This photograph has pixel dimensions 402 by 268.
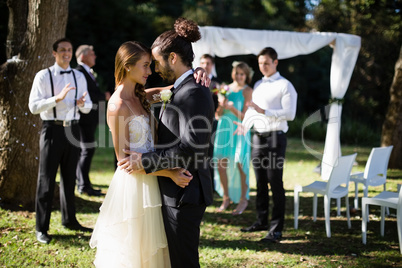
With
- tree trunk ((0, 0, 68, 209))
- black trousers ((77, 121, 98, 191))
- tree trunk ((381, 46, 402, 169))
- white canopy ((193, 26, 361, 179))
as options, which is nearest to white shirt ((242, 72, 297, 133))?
white canopy ((193, 26, 361, 179))

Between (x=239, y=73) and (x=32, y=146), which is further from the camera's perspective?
(x=239, y=73)

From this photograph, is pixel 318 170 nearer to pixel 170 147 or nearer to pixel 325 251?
pixel 325 251

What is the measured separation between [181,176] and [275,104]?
274 centimetres

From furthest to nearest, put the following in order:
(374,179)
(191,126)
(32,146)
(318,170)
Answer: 1. (318,170)
2. (374,179)
3. (32,146)
4. (191,126)

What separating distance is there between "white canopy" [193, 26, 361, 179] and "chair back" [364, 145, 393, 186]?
1905 mm

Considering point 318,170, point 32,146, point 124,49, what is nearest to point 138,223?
point 124,49

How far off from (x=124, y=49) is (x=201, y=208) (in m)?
1.24

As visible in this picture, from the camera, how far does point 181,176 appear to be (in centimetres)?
270

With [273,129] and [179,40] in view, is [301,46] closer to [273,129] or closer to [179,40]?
[273,129]

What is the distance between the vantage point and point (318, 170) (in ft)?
29.7

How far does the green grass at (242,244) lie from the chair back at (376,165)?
55 cm

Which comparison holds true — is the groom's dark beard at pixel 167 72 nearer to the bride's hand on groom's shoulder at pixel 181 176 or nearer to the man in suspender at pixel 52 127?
the bride's hand on groom's shoulder at pixel 181 176

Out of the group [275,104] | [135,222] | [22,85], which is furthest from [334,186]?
[22,85]

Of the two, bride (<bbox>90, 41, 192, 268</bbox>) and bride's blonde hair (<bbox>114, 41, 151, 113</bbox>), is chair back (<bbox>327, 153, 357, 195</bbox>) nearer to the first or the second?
bride (<bbox>90, 41, 192, 268</bbox>)
